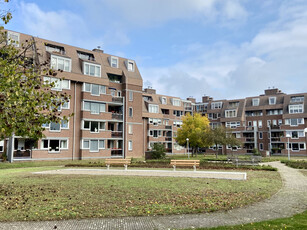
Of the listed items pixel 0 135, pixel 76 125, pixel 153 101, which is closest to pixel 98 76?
pixel 76 125

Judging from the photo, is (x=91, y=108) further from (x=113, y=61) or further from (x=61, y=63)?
(x=113, y=61)

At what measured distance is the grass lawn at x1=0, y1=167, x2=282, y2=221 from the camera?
8.21 m

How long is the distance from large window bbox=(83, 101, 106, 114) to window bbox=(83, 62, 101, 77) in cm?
416

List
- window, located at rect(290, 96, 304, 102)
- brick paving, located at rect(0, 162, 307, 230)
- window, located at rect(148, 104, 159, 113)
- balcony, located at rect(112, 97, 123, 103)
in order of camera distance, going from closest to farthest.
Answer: brick paving, located at rect(0, 162, 307, 230) → balcony, located at rect(112, 97, 123, 103) → window, located at rect(148, 104, 159, 113) → window, located at rect(290, 96, 304, 102)

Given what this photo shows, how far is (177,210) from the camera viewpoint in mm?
8391

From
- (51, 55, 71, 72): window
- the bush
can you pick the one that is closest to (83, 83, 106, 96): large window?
(51, 55, 71, 72): window

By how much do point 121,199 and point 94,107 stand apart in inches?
1206

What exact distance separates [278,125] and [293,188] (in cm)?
5338

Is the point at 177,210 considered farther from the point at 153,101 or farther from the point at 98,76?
the point at 153,101

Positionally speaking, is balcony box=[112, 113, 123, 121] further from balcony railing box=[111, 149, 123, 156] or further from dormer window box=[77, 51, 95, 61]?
dormer window box=[77, 51, 95, 61]

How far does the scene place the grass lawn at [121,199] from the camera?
8211 millimetres

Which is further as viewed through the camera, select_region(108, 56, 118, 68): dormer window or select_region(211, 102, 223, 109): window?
select_region(211, 102, 223, 109): window

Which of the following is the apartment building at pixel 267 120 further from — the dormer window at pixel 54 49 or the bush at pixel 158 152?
the dormer window at pixel 54 49

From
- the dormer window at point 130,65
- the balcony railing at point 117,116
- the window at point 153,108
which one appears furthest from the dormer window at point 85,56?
the window at point 153,108
